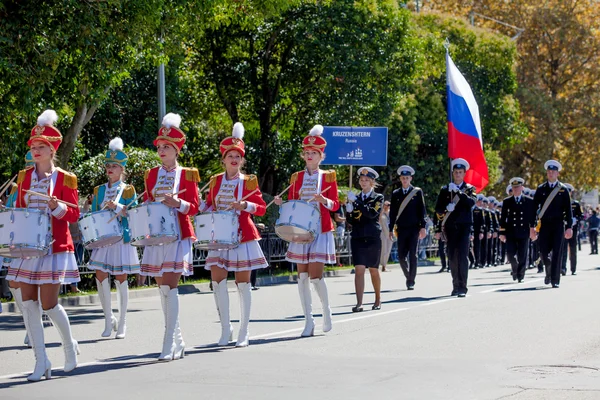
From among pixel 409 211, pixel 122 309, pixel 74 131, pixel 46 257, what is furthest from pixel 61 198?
pixel 74 131

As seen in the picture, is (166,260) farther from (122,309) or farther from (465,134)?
(465,134)

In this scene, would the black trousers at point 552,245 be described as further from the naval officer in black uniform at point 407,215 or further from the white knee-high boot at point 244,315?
the white knee-high boot at point 244,315

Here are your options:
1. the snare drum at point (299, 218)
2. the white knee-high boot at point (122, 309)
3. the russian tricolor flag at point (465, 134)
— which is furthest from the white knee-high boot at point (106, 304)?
the russian tricolor flag at point (465, 134)

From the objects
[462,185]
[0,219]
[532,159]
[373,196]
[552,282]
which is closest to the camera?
[0,219]

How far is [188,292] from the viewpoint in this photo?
21.8 meters

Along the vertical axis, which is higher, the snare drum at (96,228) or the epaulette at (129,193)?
the epaulette at (129,193)

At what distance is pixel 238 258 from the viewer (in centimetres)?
1148

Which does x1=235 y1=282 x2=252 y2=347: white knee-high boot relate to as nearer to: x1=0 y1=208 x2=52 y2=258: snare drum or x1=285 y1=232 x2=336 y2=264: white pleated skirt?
x1=285 y1=232 x2=336 y2=264: white pleated skirt

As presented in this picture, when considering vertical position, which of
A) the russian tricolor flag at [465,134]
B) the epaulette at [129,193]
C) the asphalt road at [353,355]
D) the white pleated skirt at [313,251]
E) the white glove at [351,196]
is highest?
the russian tricolor flag at [465,134]

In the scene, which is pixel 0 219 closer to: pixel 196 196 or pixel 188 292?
pixel 196 196

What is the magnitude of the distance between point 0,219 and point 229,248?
254cm

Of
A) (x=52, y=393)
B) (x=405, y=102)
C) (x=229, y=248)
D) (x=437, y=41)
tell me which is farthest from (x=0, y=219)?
(x=405, y=102)

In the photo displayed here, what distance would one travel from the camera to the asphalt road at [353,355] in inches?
342

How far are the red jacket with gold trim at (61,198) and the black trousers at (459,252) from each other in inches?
370
